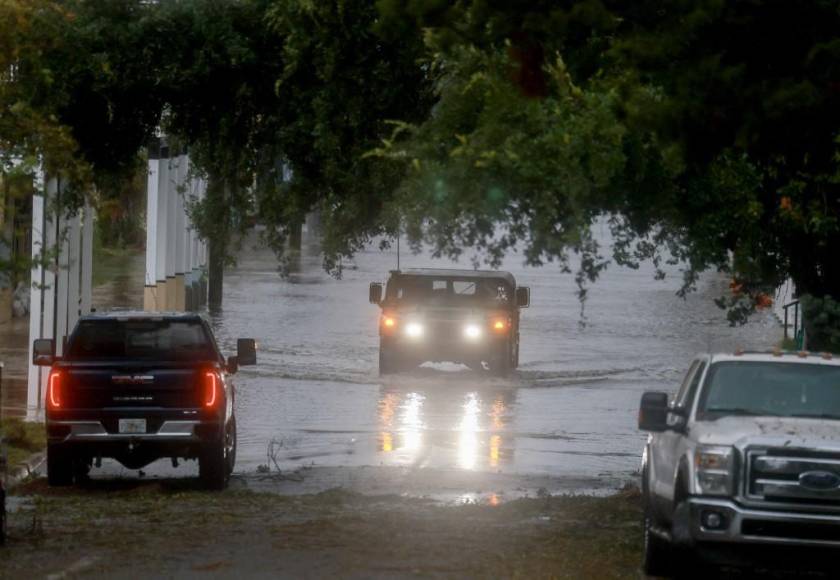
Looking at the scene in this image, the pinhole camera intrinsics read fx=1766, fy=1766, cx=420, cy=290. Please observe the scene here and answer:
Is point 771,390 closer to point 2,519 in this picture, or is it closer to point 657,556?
point 657,556

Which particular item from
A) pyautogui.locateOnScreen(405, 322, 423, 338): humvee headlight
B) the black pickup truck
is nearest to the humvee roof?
pyautogui.locateOnScreen(405, 322, 423, 338): humvee headlight

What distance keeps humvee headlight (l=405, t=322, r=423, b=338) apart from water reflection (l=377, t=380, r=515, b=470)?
108 cm

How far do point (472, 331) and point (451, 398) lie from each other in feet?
11.7

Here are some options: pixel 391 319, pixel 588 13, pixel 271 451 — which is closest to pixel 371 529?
pixel 588 13

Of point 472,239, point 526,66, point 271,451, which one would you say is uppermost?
point 526,66

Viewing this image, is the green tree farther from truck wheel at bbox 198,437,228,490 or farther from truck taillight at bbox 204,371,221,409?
→ truck wheel at bbox 198,437,228,490

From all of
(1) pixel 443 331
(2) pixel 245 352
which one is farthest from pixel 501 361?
(2) pixel 245 352

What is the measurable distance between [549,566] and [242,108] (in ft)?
24.5

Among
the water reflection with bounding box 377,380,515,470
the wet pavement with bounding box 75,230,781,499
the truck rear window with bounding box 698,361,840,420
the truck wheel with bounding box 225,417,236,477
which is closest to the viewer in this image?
the truck rear window with bounding box 698,361,840,420

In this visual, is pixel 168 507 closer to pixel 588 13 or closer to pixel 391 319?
pixel 588 13

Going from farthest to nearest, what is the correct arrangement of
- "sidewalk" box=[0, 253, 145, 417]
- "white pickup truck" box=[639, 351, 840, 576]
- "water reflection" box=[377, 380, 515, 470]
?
"sidewalk" box=[0, 253, 145, 417] → "water reflection" box=[377, 380, 515, 470] → "white pickup truck" box=[639, 351, 840, 576]

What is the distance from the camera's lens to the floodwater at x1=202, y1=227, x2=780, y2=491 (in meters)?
20.5

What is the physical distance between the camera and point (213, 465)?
16875 millimetres

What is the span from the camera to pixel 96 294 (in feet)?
158
